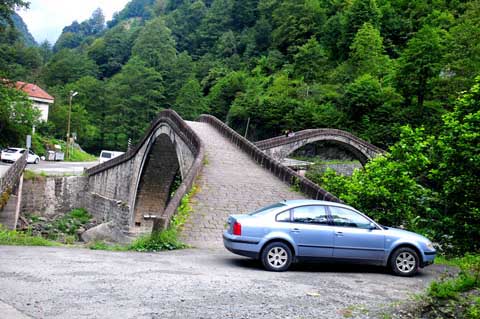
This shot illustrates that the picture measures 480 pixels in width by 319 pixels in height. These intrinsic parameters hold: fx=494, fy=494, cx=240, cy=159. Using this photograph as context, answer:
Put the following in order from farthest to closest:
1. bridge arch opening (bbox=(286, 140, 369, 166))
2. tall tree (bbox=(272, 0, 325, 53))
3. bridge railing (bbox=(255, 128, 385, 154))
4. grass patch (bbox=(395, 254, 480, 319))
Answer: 1. tall tree (bbox=(272, 0, 325, 53))
2. bridge arch opening (bbox=(286, 140, 369, 166))
3. bridge railing (bbox=(255, 128, 385, 154))
4. grass patch (bbox=(395, 254, 480, 319))

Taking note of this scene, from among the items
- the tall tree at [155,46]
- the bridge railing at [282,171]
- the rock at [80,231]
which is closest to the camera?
the bridge railing at [282,171]

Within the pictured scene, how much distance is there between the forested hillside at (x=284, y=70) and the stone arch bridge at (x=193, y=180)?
10709 millimetres

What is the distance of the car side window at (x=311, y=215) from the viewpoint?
8445mm

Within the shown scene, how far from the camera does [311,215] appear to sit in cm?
851

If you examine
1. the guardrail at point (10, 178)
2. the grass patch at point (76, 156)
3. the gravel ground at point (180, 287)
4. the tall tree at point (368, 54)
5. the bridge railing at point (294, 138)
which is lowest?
the gravel ground at point (180, 287)

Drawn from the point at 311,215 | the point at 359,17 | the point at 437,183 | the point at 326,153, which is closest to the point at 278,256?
the point at 311,215

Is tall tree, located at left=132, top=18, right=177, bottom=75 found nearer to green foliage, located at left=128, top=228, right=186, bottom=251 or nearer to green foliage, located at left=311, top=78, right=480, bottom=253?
green foliage, located at left=311, top=78, right=480, bottom=253

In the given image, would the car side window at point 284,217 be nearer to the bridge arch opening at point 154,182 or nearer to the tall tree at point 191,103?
the bridge arch opening at point 154,182

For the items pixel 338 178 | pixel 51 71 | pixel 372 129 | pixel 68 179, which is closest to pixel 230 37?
pixel 51 71

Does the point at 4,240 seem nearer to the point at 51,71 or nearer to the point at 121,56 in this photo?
the point at 51,71

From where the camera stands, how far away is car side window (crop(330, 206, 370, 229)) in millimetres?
8555

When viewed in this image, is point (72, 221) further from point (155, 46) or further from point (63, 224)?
point (155, 46)

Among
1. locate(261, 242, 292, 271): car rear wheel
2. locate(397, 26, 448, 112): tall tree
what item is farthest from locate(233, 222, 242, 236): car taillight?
locate(397, 26, 448, 112): tall tree

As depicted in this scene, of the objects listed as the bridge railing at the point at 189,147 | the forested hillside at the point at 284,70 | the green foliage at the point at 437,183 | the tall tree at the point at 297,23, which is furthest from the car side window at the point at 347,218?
the tall tree at the point at 297,23
